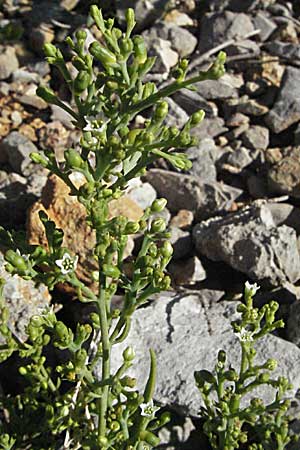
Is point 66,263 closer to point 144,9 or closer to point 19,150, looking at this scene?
point 19,150

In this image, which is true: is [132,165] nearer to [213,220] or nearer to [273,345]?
[273,345]

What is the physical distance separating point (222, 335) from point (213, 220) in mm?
1135

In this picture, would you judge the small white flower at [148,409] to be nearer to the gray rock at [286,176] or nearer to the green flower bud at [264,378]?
the green flower bud at [264,378]

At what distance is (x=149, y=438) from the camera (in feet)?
12.8

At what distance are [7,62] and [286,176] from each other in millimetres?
3243

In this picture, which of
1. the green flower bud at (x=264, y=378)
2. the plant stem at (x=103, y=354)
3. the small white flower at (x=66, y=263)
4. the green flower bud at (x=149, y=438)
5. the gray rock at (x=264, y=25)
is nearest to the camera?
the small white flower at (x=66, y=263)

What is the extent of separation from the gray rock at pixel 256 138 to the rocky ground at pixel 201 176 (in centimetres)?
1

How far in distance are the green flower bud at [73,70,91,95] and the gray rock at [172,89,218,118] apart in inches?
146

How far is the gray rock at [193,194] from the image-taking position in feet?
20.1

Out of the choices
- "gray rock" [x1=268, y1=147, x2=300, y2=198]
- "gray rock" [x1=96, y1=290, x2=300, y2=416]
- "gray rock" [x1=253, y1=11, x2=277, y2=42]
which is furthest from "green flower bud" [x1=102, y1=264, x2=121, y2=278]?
"gray rock" [x1=253, y1=11, x2=277, y2=42]

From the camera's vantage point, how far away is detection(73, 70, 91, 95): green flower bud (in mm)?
3273

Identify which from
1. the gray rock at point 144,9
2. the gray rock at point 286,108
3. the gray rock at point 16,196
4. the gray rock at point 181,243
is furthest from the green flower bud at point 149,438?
the gray rock at point 144,9

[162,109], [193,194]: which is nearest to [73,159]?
[162,109]

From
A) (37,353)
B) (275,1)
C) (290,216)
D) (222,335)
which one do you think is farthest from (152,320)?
(275,1)
